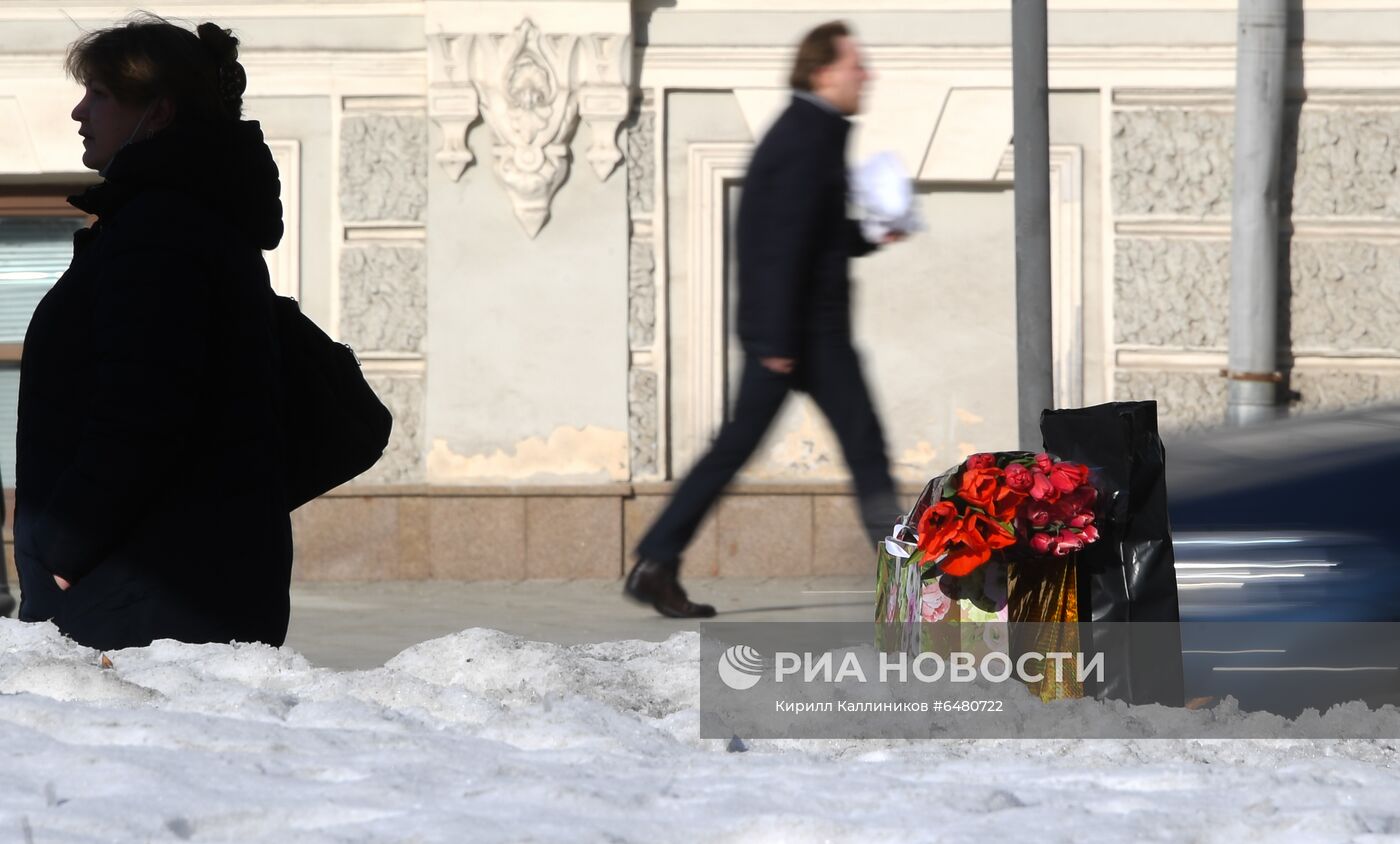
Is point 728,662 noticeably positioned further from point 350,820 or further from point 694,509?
point 694,509

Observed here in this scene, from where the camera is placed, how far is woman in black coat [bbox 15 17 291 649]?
300 cm

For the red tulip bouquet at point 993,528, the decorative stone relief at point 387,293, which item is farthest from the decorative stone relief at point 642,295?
the red tulip bouquet at point 993,528

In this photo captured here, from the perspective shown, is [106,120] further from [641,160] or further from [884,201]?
[641,160]

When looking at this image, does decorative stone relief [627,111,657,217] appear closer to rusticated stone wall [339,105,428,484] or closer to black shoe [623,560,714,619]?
rusticated stone wall [339,105,428,484]

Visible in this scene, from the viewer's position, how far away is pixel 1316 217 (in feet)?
28.3

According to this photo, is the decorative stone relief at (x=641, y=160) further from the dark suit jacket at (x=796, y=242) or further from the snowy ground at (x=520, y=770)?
the snowy ground at (x=520, y=770)

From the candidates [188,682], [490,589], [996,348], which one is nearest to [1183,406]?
[996,348]

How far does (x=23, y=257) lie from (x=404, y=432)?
2344 mm

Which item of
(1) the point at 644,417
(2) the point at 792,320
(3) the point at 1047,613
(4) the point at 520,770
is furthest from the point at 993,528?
(1) the point at 644,417

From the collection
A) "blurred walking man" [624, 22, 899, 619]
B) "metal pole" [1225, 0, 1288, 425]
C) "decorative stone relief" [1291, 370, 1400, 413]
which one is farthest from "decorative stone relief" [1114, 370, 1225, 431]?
"blurred walking man" [624, 22, 899, 619]

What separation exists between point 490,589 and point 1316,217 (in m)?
4.25

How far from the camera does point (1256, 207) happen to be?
845 centimetres

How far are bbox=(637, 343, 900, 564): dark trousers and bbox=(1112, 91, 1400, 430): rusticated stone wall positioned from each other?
12.3 feet

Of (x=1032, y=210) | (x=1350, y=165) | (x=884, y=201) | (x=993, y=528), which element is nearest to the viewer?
(x=993, y=528)
